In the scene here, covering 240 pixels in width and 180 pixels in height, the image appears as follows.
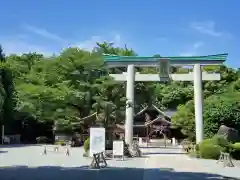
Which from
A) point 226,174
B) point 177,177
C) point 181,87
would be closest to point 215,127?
point 226,174

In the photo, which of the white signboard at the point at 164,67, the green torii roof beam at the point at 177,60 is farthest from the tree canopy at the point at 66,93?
the white signboard at the point at 164,67

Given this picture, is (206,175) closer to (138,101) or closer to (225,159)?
(225,159)

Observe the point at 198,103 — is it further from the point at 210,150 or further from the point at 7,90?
the point at 7,90

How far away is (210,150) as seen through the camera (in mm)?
20766

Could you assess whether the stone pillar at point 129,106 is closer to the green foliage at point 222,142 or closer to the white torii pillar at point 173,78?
the white torii pillar at point 173,78

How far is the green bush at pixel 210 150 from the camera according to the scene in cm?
2064

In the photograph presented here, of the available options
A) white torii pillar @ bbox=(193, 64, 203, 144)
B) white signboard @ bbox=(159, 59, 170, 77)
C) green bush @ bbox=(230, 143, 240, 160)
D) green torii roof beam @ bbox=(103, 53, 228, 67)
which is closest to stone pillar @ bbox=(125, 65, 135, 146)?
green torii roof beam @ bbox=(103, 53, 228, 67)

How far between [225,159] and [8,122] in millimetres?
23624

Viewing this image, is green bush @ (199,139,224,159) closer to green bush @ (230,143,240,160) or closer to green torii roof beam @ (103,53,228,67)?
green bush @ (230,143,240,160)

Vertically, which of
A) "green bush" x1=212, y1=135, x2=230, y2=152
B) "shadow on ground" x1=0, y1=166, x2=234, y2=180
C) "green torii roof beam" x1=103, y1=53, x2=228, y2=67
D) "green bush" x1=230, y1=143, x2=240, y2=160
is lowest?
"shadow on ground" x1=0, y1=166, x2=234, y2=180

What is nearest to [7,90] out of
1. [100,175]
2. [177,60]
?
[177,60]

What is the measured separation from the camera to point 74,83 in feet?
107

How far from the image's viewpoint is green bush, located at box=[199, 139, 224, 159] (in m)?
20.6

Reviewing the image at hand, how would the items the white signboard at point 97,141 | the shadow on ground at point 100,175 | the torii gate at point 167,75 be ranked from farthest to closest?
the torii gate at point 167,75, the white signboard at point 97,141, the shadow on ground at point 100,175
